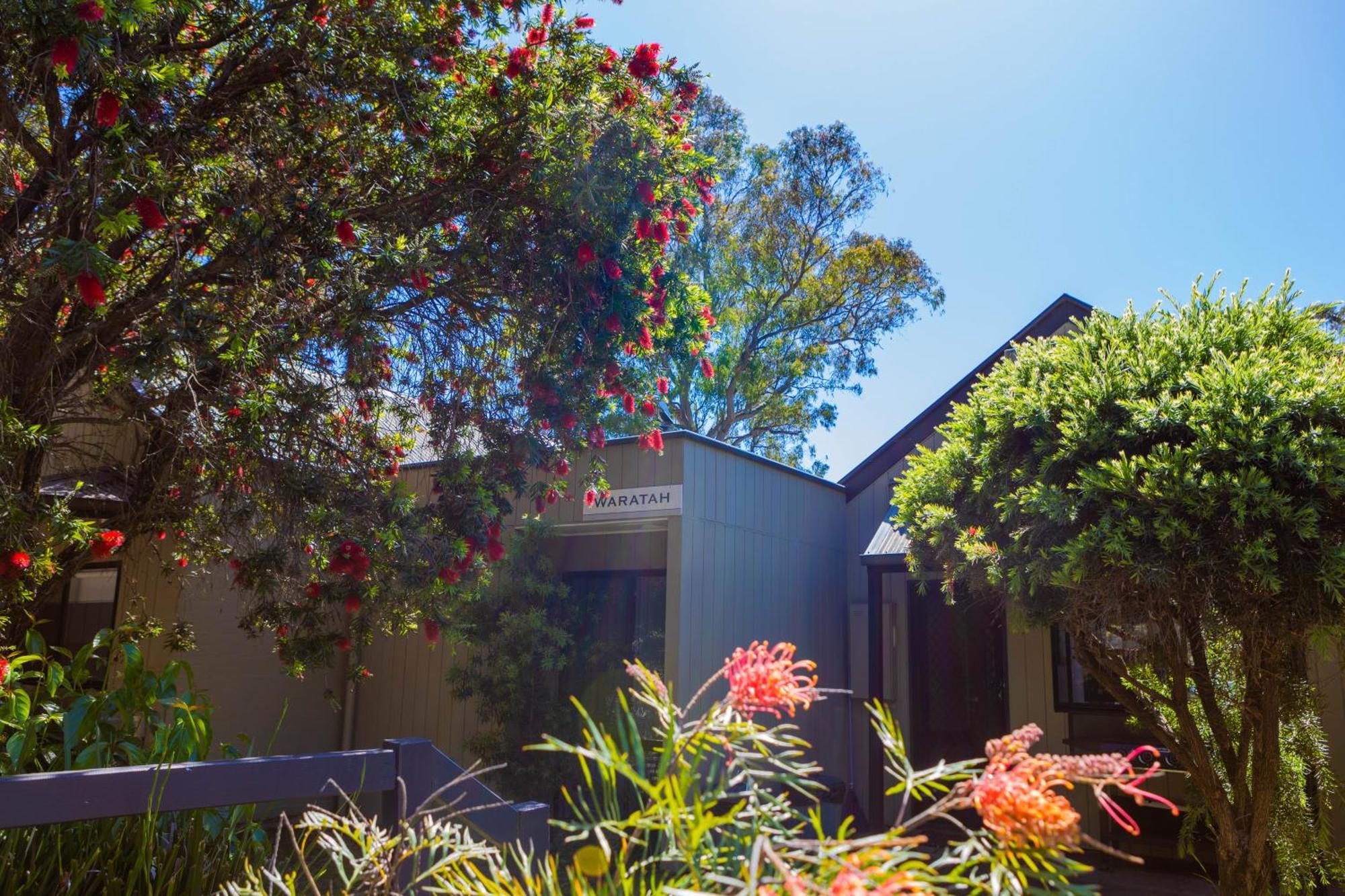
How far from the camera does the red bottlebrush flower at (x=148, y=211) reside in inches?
148

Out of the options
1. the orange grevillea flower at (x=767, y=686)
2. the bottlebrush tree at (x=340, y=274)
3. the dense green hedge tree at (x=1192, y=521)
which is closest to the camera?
the orange grevillea flower at (x=767, y=686)

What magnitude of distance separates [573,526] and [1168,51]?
640 centimetres

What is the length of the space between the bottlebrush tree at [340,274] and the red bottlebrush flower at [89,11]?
0.66 metres

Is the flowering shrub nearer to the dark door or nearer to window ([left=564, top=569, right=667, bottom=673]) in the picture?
the dark door

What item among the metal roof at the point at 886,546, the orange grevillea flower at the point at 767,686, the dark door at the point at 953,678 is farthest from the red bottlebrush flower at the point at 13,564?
the dark door at the point at 953,678

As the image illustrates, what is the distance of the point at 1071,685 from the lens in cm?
813

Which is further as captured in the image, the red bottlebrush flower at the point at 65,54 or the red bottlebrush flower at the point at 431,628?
the red bottlebrush flower at the point at 431,628

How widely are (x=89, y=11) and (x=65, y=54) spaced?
17 cm

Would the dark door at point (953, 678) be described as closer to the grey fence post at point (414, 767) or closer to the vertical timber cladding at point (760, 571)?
the vertical timber cladding at point (760, 571)

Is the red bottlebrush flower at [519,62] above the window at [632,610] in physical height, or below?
above

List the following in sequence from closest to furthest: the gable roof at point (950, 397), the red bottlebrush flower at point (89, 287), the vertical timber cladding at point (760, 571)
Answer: the red bottlebrush flower at point (89, 287) → the vertical timber cladding at point (760, 571) → the gable roof at point (950, 397)

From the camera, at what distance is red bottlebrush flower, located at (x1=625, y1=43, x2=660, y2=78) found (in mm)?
4680

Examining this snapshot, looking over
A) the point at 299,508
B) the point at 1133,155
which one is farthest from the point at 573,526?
the point at 1133,155


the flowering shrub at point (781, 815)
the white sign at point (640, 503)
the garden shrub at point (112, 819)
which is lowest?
the garden shrub at point (112, 819)
